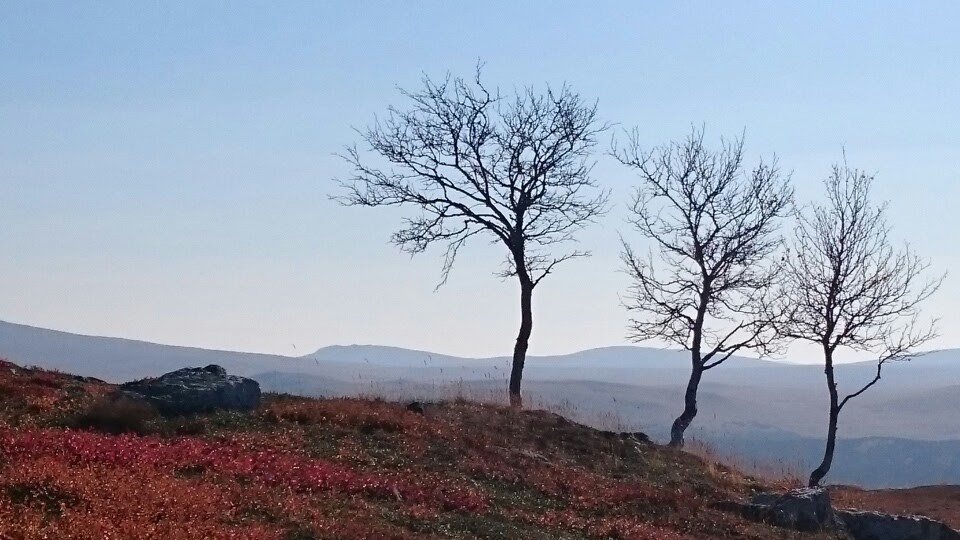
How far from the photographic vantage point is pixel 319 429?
22266 mm

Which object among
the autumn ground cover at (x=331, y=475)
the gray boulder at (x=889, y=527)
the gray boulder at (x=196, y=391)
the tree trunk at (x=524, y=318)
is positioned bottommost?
the gray boulder at (x=889, y=527)

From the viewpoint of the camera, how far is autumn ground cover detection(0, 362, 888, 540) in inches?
520

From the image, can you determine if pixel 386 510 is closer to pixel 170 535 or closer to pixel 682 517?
pixel 170 535

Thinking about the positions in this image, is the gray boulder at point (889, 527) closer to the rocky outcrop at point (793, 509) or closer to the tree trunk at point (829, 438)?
the rocky outcrop at point (793, 509)

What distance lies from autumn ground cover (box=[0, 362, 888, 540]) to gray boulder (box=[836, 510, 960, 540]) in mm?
2537

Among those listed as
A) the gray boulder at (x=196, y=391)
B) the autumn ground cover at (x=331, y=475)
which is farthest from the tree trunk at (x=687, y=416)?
the gray boulder at (x=196, y=391)

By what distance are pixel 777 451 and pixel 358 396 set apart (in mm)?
125171

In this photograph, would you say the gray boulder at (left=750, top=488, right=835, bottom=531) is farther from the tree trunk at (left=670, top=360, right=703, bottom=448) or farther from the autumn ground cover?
the tree trunk at (left=670, top=360, right=703, bottom=448)

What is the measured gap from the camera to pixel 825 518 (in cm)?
2167

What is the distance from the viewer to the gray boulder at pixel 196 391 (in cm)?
2194

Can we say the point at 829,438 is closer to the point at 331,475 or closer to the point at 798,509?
the point at 798,509

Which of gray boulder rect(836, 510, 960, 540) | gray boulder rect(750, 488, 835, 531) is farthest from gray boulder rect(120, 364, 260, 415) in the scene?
gray boulder rect(836, 510, 960, 540)

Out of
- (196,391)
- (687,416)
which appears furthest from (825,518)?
(196,391)

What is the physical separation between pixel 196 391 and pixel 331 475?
641 cm
